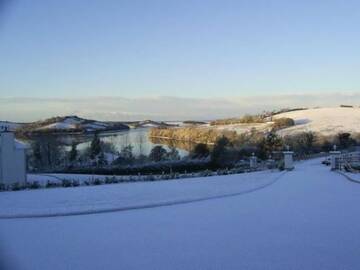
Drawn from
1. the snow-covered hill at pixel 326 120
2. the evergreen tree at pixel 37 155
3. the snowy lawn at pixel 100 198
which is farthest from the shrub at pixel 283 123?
the snowy lawn at pixel 100 198

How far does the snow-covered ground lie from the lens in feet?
22.7

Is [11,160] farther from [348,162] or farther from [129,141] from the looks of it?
[129,141]

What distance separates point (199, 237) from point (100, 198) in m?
6.27

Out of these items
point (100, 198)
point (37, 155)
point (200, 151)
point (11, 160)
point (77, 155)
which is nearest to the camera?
point (100, 198)

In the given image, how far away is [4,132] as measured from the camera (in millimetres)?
25688

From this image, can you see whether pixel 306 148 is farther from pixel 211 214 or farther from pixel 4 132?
pixel 211 214

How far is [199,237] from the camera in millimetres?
8523

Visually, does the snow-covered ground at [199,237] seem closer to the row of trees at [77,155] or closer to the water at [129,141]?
the row of trees at [77,155]

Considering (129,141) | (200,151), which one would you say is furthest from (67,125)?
(200,151)

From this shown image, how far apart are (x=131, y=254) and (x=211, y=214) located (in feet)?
12.9

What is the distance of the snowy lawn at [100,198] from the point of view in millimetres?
12188

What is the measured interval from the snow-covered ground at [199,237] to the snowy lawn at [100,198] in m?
0.49

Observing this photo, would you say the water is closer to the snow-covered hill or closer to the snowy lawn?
the snow-covered hill

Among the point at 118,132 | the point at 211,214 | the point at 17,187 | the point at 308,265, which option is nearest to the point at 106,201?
the point at 211,214
